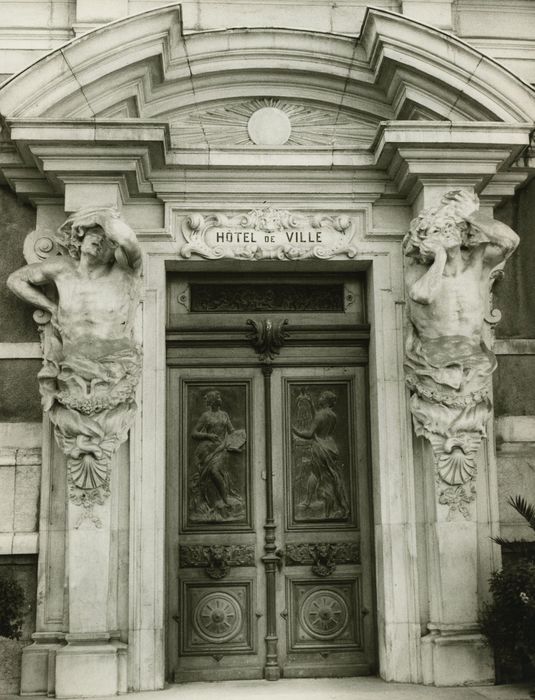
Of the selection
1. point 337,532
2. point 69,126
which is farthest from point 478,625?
point 69,126

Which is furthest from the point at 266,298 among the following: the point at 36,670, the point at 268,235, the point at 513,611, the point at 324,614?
the point at 36,670

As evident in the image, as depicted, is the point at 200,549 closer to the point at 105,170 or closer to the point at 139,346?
the point at 139,346

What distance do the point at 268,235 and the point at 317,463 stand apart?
184cm

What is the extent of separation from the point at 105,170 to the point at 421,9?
9.74ft

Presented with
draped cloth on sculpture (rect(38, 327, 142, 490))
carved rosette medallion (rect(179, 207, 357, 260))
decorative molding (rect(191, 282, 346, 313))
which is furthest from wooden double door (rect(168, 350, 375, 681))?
carved rosette medallion (rect(179, 207, 357, 260))

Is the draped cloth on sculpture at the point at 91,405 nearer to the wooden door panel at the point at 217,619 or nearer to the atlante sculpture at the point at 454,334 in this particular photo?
the wooden door panel at the point at 217,619

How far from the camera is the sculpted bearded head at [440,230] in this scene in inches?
289

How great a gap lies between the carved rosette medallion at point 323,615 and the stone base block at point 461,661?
Result: 917 mm

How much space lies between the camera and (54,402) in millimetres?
7348

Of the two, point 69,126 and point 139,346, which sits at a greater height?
point 69,126

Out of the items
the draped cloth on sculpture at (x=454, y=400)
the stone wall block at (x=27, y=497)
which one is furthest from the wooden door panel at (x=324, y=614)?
the stone wall block at (x=27, y=497)

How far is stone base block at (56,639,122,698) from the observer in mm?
6922

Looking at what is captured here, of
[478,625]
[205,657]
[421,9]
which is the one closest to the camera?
[478,625]

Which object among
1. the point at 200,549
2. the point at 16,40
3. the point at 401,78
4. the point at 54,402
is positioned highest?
the point at 16,40
